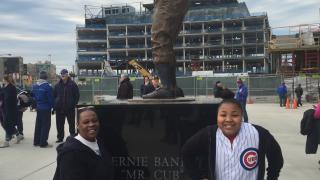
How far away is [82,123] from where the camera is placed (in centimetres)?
335

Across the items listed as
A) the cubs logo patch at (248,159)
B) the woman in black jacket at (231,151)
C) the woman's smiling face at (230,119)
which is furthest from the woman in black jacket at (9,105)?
the cubs logo patch at (248,159)

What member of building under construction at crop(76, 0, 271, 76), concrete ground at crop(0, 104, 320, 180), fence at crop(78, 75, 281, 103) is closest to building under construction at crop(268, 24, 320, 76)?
fence at crop(78, 75, 281, 103)

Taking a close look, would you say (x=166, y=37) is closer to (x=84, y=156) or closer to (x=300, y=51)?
(x=84, y=156)

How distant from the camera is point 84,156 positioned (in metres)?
3.19

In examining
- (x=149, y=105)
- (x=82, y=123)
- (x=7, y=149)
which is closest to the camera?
(x=82, y=123)

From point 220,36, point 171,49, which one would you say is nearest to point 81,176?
point 171,49

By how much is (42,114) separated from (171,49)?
5885mm

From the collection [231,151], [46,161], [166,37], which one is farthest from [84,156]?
[46,161]

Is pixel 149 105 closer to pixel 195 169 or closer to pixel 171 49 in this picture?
pixel 171 49

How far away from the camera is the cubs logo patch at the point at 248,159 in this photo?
2.82 metres

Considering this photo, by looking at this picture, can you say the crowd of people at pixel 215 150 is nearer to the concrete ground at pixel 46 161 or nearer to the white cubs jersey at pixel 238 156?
the white cubs jersey at pixel 238 156

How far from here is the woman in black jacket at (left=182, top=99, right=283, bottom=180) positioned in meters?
2.82

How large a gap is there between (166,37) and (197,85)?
92.8 feet

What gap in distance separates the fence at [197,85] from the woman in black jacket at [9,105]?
69.0ft
